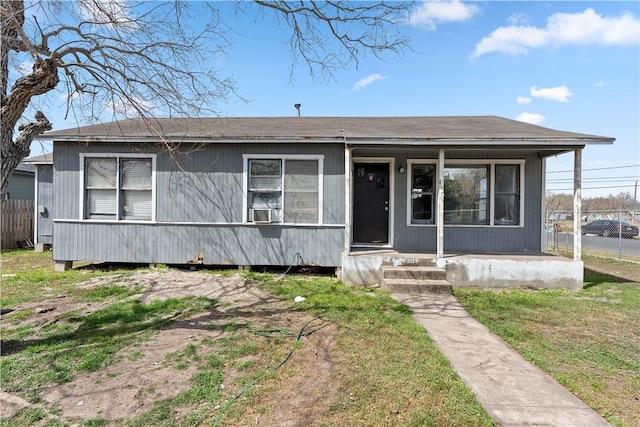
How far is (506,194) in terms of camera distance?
766cm

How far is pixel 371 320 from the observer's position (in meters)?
4.37

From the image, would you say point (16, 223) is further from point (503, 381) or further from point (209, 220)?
point (503, 381)

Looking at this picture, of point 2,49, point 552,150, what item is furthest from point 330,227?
point 2,49

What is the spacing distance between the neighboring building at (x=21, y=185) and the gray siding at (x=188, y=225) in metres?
10.6

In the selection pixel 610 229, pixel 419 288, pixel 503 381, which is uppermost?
pixel 610 229

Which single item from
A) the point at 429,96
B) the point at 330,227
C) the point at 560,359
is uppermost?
the point at 429,96

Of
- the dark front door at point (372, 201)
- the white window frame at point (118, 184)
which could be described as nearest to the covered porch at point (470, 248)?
the dark front door at point (372, 201)

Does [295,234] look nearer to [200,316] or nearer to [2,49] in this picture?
[200,316]

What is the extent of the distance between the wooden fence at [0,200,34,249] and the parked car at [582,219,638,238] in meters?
31.3

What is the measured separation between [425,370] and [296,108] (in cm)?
1105

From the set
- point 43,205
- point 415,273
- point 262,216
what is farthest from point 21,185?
point 415,273

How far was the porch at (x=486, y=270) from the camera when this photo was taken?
635 cm

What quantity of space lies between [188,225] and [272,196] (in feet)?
6.60

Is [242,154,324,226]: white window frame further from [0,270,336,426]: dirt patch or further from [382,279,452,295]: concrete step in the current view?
[0,270,336,426]: dirt patch
